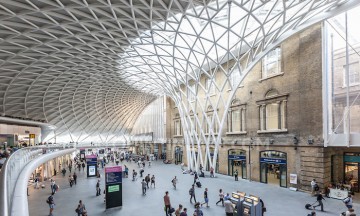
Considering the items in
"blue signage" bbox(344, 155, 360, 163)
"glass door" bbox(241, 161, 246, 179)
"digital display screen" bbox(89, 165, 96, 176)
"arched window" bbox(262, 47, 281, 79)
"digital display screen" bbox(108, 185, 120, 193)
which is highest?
"arched window" bbox(262, 47, 281, 79)

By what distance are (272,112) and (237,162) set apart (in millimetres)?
9005

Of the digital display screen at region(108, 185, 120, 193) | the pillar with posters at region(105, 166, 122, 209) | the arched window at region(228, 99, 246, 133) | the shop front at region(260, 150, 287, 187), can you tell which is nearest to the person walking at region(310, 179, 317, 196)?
the shop front at region(260, 150, 287, 187)

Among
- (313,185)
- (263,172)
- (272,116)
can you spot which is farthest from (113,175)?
(272,116)

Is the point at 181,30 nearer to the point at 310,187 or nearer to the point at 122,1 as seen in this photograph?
the point at 122,1

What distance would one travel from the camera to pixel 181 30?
2867 cm

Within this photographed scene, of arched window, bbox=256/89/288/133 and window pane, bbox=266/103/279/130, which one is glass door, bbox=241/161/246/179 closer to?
arched window, bbox=256/89/288/133

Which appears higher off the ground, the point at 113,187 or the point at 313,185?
the point at 113,187

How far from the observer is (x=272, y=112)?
2725cm

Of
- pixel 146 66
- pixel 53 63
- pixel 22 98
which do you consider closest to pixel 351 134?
pixel 146 66

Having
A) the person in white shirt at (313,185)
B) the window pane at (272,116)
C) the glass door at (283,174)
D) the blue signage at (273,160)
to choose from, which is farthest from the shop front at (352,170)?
the window pane at (272,116)

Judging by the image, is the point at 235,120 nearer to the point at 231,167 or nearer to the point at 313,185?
the point at 231,167

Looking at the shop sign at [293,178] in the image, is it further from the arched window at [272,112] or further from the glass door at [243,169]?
the glass door at [243,169]

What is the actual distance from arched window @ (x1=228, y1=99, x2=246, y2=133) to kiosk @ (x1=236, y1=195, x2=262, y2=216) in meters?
17.1

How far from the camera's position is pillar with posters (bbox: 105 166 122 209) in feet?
61.9
